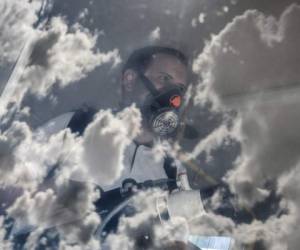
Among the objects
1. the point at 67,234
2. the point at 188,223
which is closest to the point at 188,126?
the point at 188,223

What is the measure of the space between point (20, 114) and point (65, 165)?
0.90ft

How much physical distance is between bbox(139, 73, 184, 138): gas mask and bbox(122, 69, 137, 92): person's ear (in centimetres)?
3

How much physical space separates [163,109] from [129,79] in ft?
0.56

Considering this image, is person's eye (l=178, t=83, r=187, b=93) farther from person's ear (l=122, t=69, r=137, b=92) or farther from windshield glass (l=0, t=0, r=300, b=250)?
person's ear (l=122, t=69, r=137, b=92)

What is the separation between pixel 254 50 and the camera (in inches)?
61.3

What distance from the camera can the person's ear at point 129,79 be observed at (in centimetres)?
157

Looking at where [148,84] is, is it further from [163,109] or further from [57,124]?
[57,124]

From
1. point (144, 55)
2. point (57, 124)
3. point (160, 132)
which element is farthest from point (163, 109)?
point (57, 124)

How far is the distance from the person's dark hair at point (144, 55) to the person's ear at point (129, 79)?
0.02m

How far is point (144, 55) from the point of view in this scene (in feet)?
5.18

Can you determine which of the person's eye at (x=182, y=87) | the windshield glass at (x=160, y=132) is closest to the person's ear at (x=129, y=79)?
the windshield glass at (x=160, y=132)

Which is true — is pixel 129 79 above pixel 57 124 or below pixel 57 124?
above

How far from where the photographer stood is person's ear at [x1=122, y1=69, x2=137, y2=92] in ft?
5.16

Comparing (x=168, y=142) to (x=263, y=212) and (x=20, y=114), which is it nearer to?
(x=263, y=212)
